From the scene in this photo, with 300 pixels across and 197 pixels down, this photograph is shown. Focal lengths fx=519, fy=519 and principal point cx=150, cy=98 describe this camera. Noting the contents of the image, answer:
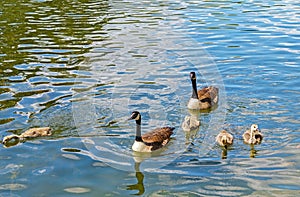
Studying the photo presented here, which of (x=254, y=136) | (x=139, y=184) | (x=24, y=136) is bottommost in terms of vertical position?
(x=139, y=184)

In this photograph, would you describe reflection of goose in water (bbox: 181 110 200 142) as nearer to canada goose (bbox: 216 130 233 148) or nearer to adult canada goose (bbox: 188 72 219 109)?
canada goose (bbox: 216 130 233 148)

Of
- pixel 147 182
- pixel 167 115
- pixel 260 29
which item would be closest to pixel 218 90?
pixel 167 115

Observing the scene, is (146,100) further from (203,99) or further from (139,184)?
(139,184)

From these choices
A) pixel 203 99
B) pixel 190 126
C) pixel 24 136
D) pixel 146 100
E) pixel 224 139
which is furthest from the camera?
pixel 146 100

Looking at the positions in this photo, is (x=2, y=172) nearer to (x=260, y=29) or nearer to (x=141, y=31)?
(x=141, y=31)

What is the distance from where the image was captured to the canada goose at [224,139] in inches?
443

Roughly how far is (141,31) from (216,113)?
1065 centimetres

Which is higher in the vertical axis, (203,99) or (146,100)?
(203,99)

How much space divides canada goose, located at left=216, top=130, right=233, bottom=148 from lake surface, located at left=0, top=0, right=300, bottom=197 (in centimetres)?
16

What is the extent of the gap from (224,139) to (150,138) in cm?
163

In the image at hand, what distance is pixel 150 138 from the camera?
11523 millimetres

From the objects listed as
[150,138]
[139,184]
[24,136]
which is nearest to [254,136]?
[150,138]

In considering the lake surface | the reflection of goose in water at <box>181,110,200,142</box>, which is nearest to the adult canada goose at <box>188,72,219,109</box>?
the lake surface

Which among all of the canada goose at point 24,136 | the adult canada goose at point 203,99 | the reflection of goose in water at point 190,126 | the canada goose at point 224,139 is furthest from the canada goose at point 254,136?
the canada goose at point 24,136
